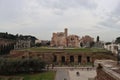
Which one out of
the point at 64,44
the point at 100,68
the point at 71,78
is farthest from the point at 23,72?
the point at 64,44

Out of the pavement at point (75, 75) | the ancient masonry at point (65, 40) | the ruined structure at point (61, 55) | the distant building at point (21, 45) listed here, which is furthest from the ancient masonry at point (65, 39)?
the pavement at point (75, 75)

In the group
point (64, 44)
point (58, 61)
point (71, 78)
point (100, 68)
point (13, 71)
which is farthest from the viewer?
point (64, 44)

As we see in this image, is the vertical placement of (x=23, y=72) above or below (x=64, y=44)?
below

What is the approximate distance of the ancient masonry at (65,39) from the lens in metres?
97.3

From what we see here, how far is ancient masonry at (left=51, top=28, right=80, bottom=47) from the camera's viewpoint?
97.3 meters

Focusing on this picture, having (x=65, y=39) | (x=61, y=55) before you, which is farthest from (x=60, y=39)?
(x=61, y=55)

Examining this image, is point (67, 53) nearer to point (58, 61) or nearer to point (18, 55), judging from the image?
point (58, 61)

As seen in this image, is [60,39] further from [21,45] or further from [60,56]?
[60,56]

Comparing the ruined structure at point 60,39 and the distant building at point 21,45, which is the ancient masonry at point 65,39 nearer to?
the ruined structure at point 60,39

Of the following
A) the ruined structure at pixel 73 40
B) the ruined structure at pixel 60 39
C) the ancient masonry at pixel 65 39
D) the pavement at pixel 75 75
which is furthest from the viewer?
the ruined structure at pixel 60 39

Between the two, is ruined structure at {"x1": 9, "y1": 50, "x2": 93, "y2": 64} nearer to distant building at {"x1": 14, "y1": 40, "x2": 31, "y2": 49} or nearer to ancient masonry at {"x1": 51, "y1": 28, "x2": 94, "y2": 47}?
ancient masonry at {"x1": 51, "y1": 28, "x2": 94, "y2": 47}

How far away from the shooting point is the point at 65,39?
96.6 m

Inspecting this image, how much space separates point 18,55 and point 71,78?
30.1 m

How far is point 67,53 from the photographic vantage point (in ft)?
224
